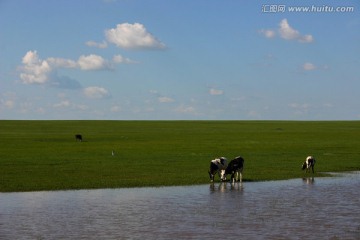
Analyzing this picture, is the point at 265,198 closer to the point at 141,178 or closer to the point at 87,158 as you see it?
the point at 141,178

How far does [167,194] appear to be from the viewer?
23719 mm

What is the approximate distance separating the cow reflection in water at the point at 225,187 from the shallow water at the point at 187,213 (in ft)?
0.18

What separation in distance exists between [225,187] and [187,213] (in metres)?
8.25

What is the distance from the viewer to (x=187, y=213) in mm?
18781

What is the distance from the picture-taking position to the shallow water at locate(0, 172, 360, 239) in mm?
15703

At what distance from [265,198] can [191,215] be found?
520 centimetres

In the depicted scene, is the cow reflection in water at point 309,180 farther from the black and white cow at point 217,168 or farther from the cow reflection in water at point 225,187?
the black and white cow at point 217,168

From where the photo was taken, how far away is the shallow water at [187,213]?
15703 millimetres

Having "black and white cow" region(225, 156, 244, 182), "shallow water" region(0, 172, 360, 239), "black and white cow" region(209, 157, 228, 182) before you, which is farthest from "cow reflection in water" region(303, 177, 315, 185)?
"black and white cow" region(209, 157, 228, 182)

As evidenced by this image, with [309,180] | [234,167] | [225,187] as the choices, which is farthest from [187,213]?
[309,180]

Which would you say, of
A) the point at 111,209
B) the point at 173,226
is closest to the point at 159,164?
the point at 111,209

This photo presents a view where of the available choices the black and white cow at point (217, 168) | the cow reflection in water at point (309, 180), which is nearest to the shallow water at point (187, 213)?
the cow reflection in water at point (309, 180)

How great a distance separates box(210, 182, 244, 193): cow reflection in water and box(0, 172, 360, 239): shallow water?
54mm

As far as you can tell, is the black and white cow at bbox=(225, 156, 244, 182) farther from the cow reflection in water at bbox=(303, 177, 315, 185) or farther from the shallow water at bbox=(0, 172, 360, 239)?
the cow reflection in water at bbox=(303, 177, 315, 185)
